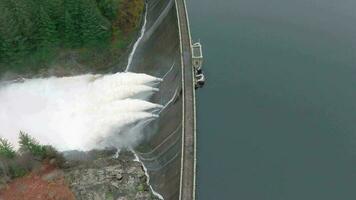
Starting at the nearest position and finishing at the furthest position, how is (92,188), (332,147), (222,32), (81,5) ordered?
(92,188) → (332,147) → (81,5) → (222,32)

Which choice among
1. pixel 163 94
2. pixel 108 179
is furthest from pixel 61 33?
pixel 108 179

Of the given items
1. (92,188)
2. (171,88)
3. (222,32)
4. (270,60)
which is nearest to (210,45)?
(222,32)

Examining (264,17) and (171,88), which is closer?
(171,88)

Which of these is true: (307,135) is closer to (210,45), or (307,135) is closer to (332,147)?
(332,147)

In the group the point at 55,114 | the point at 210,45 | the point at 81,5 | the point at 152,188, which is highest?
the point at 81,5

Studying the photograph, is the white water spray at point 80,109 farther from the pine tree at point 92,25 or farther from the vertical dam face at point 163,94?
the pine tree at point 92,25

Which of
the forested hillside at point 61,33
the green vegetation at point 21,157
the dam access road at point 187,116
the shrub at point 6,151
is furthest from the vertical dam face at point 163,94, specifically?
the shrub at point 6,151

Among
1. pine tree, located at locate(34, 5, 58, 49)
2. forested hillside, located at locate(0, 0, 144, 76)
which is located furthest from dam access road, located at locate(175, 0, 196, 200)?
pine tree, located at locate(34, 5, 58, 49)
